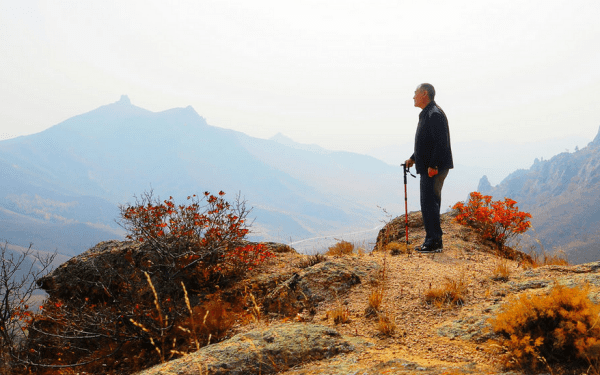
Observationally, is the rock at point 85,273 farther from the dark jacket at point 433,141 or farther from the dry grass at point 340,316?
the dark jacket at point 433,141

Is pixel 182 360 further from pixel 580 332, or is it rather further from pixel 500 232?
pixel 500 232

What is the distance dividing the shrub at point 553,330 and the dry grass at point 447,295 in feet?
4.65

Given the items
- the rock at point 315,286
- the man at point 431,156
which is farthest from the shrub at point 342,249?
the rock at point 315,286

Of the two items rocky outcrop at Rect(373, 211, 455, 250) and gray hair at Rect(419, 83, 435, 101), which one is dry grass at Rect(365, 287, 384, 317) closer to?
gray hair at Rect(419, 83, 435, 101)

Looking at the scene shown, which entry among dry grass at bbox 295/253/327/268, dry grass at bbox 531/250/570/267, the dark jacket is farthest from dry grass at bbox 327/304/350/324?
dry grass at bbox 531/250/570/267

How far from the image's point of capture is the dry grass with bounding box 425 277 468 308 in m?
4.35

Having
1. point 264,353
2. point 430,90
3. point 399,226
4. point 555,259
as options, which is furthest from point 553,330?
point 399,226

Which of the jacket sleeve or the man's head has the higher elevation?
the man's head

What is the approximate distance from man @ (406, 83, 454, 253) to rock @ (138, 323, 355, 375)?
4560 millimetres

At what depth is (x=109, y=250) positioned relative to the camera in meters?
7.97

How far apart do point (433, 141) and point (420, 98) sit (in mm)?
1133

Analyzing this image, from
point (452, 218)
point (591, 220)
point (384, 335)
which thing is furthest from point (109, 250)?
point (591, 220)

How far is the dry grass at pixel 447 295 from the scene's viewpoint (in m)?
4.35

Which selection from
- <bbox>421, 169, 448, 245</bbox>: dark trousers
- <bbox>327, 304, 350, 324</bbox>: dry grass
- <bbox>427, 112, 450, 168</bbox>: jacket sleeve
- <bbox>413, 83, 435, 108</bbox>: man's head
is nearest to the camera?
<bbox>327, 304, 350, 324</bbox>: dry grass
